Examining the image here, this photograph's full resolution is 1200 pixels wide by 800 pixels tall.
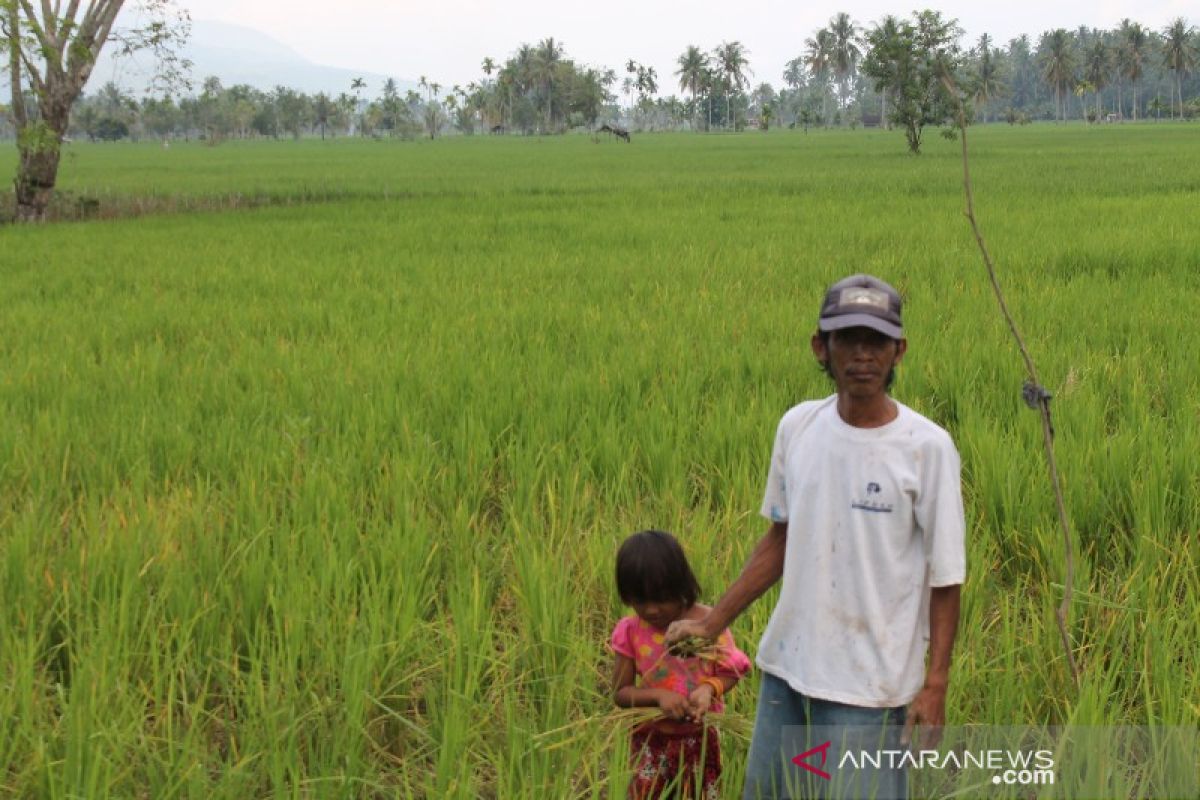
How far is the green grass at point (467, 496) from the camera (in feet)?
5.86

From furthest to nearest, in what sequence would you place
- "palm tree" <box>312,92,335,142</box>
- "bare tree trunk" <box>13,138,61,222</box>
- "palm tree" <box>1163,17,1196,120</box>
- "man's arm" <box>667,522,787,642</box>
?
"palm tree" <box>312,92,335,142</box>, "palm tree" <box>1163,17,1196,120</box>, "bare tree trunk" <box>13,138,61,222</box>, "man's arm" <box>667,522,787,642</box>

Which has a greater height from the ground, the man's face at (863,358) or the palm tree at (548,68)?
the palm tree at (548,68)

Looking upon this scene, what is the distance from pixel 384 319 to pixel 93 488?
285cm

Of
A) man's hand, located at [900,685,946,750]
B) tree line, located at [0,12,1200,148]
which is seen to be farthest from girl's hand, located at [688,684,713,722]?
Result: tree line, located at [0,12,1200,148]

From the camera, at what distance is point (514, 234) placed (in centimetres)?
1065

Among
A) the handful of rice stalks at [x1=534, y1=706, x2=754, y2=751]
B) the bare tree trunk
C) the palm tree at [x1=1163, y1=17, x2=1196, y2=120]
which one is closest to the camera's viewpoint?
the handful of rice stalks at [x1=534, y1=706, x2=754, y2=751]

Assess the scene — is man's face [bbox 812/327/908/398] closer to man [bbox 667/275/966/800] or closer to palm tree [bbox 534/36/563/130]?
man [bbox 667/275/966/800]

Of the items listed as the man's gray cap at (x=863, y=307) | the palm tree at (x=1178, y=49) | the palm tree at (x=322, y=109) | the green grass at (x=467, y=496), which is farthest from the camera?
the palm tree at (x=322, y=109)

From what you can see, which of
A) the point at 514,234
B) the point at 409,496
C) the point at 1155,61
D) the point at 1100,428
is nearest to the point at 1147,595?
the point at 1100,428

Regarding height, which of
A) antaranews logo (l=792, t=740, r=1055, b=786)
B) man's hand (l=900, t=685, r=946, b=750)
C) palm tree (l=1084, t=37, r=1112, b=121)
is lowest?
antaranews logo (l=792, t=740, r=1055, b=786)

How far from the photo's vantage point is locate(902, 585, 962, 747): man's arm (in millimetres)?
1156

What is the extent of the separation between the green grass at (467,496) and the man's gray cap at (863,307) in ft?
2.45

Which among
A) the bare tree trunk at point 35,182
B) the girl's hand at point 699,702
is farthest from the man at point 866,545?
the bare tree trunk at point 35,182

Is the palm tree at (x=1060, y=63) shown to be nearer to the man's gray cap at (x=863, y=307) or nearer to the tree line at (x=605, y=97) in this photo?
the tree line at (x=605, y=97)
